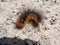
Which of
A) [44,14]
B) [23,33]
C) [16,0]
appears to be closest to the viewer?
[23,33]

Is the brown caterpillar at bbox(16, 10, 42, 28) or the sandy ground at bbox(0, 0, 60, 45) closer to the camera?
Result: the sandy ground at bbox(0, 0, 60, 45)

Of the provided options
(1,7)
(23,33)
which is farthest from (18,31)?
(1,7)

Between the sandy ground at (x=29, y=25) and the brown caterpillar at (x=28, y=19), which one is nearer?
the sandy ground at (x=29, y=25)

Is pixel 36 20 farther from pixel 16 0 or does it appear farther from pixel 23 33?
pixel 16 0
